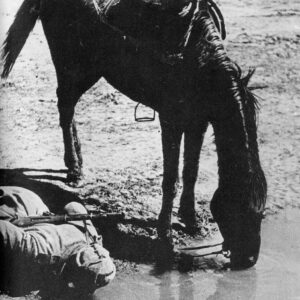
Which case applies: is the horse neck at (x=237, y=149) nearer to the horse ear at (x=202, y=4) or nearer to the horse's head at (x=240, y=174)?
the horse's head at (x=240, y=174)

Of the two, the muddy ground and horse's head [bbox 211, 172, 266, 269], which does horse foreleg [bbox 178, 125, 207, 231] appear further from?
horse's head [bbox 211, 172, 266, 269]

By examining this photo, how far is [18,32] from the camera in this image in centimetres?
423

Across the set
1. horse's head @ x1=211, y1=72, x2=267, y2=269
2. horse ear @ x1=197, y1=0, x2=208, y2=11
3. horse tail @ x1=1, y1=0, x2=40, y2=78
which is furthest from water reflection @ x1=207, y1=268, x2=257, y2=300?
horse tail @ x1=1, y1=0, x2=40, y2=78

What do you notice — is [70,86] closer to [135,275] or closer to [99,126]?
[99,126]

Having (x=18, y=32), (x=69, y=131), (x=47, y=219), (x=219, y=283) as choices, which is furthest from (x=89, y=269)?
(x=18, y=32)

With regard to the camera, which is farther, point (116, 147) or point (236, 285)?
point (116, 147)

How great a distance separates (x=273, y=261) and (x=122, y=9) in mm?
2125

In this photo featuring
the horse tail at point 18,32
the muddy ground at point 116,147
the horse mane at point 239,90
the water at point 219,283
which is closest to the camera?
the horse mane at point 239,90

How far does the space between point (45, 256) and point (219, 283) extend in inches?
47.6

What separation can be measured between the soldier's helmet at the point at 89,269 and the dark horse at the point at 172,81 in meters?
0.72

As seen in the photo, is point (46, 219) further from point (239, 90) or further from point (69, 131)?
point (239, 90)

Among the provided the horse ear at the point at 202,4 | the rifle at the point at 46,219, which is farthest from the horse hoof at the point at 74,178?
the horse ear at the point at 202,4

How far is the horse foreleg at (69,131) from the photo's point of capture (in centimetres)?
430

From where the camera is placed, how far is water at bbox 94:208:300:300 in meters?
3.37
